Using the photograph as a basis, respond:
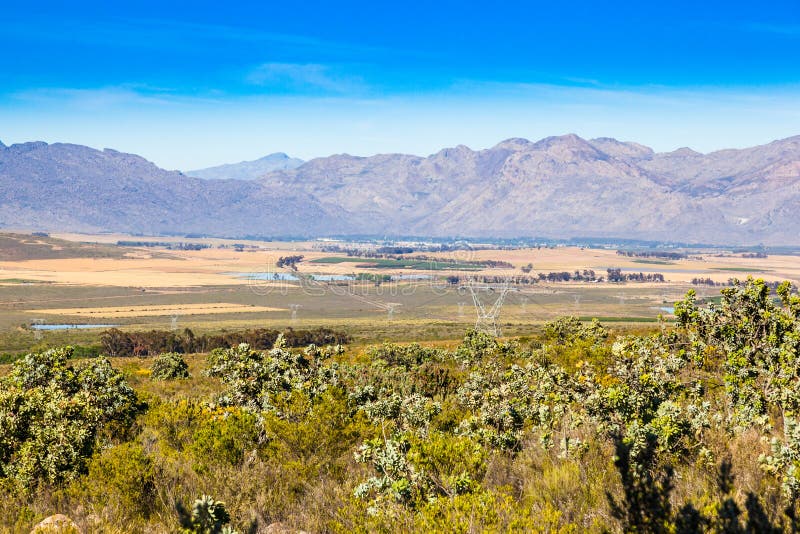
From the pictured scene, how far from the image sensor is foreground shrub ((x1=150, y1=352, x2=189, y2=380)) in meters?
46.2

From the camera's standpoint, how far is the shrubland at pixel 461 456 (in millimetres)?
10090

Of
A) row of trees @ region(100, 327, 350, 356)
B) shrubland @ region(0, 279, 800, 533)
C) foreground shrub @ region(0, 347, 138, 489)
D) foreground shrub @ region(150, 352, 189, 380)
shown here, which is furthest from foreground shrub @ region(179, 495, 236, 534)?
row of trees @ region(100, 327, 350, 356)

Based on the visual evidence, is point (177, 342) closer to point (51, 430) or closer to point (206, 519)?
point (51, 430)

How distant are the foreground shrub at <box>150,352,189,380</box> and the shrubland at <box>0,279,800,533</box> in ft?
85.6

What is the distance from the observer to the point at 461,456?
1217cm

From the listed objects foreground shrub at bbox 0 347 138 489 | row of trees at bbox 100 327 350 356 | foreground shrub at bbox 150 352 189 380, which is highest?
foreground shrub at bbox 0 347 138 489

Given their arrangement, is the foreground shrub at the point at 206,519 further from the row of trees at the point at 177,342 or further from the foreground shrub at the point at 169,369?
the row of trees at the point at 177,342

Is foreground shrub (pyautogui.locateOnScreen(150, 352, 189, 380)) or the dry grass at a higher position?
foreground shrub (pyautogui.locateOnScreen(150, 352, 189, 380))

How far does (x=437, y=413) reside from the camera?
20.0 m

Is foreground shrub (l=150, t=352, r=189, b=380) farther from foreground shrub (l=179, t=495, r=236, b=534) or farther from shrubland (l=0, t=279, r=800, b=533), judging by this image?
foreground shrub (l=179, t=495, r=236, b=534)

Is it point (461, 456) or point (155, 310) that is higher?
point (461, 456)

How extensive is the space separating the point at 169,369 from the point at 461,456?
135 feet

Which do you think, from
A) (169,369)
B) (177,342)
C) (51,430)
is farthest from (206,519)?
(177,342)

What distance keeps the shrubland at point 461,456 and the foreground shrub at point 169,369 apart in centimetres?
2610
